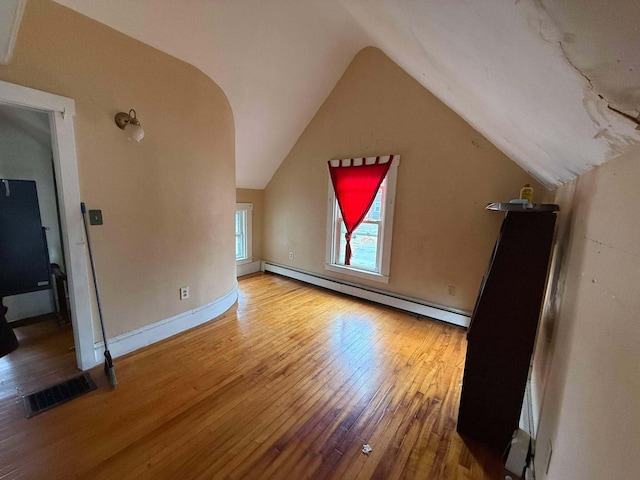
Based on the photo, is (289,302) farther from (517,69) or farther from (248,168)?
(517,69)

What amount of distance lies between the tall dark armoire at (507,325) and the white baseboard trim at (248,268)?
3.67 m

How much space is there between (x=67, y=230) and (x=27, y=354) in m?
1.21

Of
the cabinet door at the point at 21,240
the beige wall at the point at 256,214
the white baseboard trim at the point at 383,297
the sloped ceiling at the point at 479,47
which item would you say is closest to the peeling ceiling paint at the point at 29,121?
the cabinet door at the point at 21,240

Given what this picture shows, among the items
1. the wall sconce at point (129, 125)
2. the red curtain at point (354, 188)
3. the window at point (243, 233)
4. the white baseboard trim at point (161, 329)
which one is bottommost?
the white baseboard trim at point (161, 329)

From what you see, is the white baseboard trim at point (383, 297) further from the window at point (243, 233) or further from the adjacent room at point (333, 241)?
the window at point (243, 233)

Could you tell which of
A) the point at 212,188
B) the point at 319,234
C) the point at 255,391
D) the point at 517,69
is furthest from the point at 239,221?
the point at 517,69

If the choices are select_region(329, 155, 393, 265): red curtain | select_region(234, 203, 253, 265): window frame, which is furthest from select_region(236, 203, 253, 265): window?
select_region(329, 155, 393, 265): red curtain

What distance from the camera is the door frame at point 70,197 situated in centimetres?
158

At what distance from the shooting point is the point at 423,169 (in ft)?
9.35

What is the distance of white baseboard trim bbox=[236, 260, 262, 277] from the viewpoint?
4418mm

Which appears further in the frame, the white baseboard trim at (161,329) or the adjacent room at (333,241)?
the white baseboard trim at (161,329)

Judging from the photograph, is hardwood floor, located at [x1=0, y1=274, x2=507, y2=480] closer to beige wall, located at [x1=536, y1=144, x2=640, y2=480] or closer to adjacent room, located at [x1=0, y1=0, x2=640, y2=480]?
adjacent room, located at [x1=0, y1=0, x2=640, y2=480]

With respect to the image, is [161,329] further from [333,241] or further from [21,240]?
[333,241]

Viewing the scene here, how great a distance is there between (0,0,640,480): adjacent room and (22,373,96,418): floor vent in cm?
2
